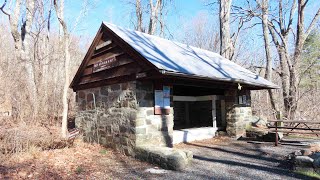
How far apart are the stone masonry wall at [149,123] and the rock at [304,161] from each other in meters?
3.25

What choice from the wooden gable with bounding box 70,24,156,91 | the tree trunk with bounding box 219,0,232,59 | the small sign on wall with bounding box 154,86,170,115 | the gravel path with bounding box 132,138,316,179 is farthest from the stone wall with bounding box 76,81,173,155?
the tree trunk with bounding box 219,0,232,59

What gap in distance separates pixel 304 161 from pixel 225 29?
434 inches

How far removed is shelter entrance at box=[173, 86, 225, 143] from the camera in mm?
9771

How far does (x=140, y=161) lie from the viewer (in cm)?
664

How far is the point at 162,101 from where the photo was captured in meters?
7.46

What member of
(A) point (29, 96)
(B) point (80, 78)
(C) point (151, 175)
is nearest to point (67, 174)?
(C) point (151, 175)

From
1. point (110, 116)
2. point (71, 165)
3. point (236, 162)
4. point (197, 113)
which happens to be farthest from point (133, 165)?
point (197, 113)

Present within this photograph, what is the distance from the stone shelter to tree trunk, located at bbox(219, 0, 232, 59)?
481cm

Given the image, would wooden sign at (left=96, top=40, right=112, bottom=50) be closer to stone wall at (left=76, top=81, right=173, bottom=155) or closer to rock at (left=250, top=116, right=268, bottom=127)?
stone wall at (left=76, top=81, right=173, bottom=155)

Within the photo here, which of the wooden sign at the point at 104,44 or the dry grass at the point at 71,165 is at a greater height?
the wooden sign at the point at 104,44

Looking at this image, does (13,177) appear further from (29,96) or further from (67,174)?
(29,96)

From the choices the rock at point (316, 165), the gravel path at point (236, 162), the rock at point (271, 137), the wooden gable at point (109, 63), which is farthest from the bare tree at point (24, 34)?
the rock at point (316, 165)

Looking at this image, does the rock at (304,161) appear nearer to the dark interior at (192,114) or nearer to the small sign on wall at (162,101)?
the small sign on wall at (162,101)

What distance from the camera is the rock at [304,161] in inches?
212
